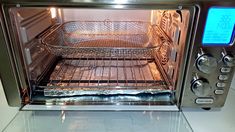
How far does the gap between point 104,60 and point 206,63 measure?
1.65ft

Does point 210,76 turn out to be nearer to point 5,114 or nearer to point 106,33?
point 106,33

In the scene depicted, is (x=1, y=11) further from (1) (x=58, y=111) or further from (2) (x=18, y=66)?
(1) (x=58, y=111)

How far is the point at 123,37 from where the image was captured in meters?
0.97

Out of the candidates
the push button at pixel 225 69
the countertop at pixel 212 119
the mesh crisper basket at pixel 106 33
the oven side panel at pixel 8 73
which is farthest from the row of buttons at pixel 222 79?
the oven side panel at pixel 8 73

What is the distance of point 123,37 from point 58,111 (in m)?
0.50

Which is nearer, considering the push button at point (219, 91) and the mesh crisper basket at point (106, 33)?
the push button at point (219, 91)

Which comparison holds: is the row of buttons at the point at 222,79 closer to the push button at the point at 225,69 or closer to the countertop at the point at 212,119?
the push button at the point at 225,69

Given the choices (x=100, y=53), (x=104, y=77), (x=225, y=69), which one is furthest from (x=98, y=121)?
(x=225, y=69)

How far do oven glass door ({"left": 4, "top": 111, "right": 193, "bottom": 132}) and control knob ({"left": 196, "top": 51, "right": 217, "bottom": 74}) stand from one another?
18 centimetres

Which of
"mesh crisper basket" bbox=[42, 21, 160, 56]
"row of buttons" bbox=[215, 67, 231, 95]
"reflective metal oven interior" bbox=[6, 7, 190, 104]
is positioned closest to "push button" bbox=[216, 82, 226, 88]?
"row of buttons" bbox=[215, 67, 231, 95]

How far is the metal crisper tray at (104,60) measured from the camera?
65 centimetres

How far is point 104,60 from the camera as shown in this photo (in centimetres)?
93

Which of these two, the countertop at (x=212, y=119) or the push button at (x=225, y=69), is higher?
the push button at (x=225, y=69)

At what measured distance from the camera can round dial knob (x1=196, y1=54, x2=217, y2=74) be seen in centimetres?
53
